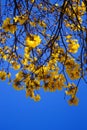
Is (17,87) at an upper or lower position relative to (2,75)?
lower

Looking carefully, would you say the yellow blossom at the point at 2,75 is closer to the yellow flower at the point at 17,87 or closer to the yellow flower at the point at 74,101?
the yellow flower at the point at 17,87

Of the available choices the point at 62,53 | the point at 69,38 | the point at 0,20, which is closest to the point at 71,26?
the point at 69,38

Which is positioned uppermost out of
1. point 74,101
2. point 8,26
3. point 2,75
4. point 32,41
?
point 2,75

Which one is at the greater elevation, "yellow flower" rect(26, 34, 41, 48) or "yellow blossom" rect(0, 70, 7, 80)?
"yellow blossom" rect(0, 70, 7, 80)

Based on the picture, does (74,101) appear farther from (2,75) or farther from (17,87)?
(2,75)

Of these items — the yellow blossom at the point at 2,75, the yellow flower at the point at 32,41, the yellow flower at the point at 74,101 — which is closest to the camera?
the yellow flower at the point at 32,41

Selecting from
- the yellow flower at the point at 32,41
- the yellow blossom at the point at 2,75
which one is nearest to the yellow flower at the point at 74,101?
the yellow flower at the point at 32,41

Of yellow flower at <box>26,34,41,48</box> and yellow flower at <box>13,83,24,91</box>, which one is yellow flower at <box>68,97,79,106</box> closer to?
yellow flower at <box>13,83,24,91</box>

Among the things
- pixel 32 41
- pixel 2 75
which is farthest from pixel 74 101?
pixel 2 75

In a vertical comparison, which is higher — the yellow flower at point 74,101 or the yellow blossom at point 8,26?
the yellow blossom at point 8,26

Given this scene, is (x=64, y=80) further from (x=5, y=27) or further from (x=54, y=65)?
(x=5, y=27)

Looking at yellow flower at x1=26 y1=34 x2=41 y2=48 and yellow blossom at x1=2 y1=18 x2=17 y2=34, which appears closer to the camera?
yellow flower at x1=26 y1=34 x2=41 y2=48

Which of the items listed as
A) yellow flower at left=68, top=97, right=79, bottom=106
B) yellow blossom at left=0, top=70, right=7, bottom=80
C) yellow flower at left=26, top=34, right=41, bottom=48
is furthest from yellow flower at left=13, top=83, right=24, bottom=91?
yellow flower at left=26, top=34, right=41, bottom=48

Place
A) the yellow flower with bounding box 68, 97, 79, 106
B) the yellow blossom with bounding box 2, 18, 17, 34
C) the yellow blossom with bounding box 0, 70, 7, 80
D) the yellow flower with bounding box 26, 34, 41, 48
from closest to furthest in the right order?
the yellow flower with bounding box 26, 34, 41, 48 → the yellow blossom with bounding box 2, 18, 17, 34 → the yellow flower with bounding box 68, 97, 79, 106 → the yellow blossom with bounding box 0, 70, 7, 80
